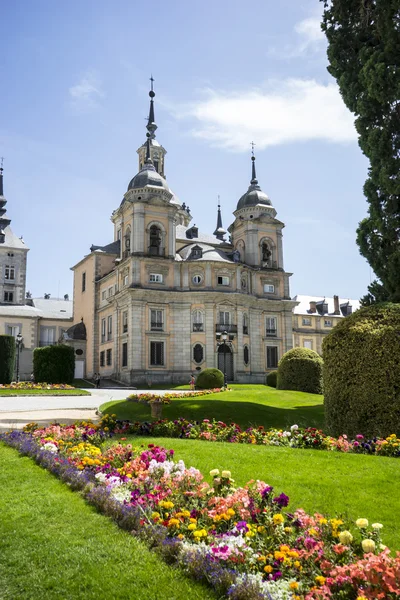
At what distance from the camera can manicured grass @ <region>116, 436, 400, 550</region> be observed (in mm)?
6809

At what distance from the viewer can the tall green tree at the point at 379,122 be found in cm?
1758

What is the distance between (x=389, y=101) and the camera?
17906 mm

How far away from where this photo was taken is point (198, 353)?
164 feet

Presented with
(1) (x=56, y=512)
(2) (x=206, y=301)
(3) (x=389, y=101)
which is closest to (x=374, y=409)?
(1) (x=56, y=512)


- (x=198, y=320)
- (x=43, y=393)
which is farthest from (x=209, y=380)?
(x=43, y=393)

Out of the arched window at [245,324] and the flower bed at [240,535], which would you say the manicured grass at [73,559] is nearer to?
the flower bed at [240,535]

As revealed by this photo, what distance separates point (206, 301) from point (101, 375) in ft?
43.8

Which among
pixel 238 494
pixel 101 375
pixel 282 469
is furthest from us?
pixel 101 375

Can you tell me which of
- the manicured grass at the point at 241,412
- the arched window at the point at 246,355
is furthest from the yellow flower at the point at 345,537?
the arched window at the point at 246,355

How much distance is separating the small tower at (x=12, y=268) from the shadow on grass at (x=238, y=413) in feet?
168

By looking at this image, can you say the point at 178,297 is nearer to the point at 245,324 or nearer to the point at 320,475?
the point at 245,324

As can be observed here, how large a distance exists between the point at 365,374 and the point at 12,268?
6278 centimetres

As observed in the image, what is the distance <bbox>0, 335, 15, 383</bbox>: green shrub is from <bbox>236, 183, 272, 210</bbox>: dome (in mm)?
29105

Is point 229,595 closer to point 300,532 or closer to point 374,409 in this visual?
point 300,532
